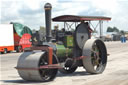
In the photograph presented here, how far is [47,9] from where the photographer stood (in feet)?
38.8

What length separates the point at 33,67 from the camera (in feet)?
32.9

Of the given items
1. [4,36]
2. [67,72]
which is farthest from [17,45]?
[67,72]

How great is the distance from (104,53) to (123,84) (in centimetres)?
369

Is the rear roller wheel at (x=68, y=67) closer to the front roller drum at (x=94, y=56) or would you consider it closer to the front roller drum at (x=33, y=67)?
the front roller drum at (x=94, y=56)

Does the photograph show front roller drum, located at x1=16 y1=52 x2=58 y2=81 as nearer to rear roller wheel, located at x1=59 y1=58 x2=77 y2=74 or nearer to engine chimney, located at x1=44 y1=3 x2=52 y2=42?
engine chimney, located at x1=44 y1=3 x2=52 y2=42

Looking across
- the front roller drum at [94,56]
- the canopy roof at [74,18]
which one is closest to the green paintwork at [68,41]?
the front roller drum at [94,56]

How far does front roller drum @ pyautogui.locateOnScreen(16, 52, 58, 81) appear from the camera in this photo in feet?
32.9

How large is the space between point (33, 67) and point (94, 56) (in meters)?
3.42

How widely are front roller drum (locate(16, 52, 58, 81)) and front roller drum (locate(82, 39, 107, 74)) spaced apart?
1833 mm

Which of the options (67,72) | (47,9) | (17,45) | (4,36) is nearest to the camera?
(47,9)

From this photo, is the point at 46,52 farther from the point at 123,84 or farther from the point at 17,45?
the point at 17,45

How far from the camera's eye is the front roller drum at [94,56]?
1197 cm

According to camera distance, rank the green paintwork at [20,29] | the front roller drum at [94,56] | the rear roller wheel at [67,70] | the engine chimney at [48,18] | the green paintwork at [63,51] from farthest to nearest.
Answer: the green paintwork at [20,29] < the rear roller wheel at [67,70] < the front roller drum at [94,56] < the engine chimney at [48,18] < the green paintwork at [63,51]

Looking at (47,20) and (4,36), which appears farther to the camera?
(4,36)
